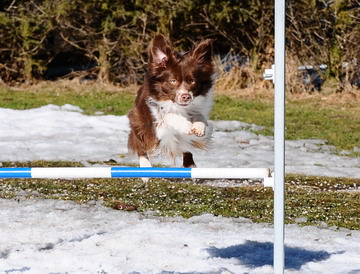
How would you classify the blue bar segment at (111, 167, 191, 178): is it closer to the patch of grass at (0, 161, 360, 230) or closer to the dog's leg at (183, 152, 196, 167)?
the patch of grass at (0, 161, 360, 230)

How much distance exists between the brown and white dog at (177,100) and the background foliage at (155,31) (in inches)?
350

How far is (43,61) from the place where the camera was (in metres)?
16.4

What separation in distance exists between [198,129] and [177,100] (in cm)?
26

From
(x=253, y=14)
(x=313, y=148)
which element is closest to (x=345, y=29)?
(x=253, y=14)

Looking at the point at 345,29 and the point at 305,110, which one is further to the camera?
the point at 345,29

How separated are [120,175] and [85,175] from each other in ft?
0.63

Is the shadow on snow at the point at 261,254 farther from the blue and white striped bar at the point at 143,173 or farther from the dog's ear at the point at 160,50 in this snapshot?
the dog's ear at the point at 160,50

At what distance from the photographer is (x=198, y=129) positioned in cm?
568

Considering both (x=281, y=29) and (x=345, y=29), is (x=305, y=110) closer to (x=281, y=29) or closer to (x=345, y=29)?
(x=345, y=29)

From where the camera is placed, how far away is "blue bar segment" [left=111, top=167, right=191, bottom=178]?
4094mm

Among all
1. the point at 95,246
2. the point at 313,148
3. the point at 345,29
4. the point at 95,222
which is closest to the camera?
Answer: the point at 95,246

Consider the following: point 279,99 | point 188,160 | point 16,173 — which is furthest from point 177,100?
point 279,99

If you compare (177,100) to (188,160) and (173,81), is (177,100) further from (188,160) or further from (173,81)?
(188,160)

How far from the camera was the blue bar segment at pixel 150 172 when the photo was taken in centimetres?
409
